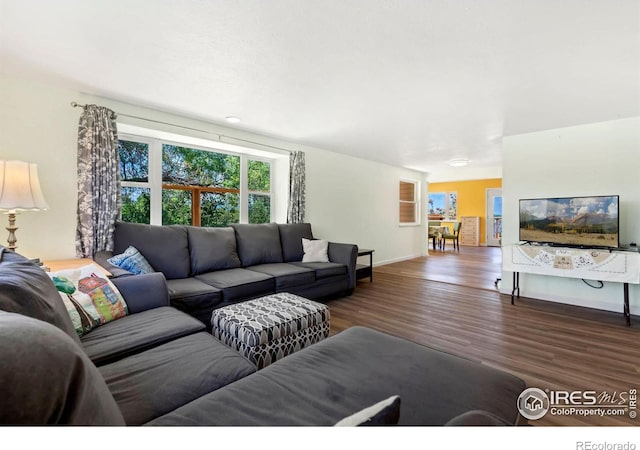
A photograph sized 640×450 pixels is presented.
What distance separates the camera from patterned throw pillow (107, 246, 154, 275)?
238cm

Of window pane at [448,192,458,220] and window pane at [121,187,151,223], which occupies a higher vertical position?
window pane at [448,192,458,220]

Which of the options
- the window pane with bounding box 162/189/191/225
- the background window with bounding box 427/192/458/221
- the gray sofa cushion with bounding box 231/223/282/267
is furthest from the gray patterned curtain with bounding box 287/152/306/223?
the background window with bounding box 427/192/458/221

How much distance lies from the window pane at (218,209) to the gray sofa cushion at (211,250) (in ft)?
1.98

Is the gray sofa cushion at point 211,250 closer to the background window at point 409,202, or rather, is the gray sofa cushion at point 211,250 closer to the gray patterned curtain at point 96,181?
the gray patterned curtain at point 96,181

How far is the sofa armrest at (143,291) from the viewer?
1.87m

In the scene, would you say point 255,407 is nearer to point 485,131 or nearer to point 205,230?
point 205,230

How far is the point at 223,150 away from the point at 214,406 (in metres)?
3.64

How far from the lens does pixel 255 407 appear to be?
3.01 feet

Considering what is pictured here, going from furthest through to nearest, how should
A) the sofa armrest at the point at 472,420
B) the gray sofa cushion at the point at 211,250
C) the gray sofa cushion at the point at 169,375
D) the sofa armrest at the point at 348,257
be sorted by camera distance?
the sofa armrest at the point at 348,257 < the gray sofa cushion at the point at 211,250 < the gray sofa cushion at the point at 169,375 < the sofa armrest at the point at 472,420

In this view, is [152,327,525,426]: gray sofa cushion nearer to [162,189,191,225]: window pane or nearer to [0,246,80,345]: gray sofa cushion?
[0,246,80,345]: gray sofa cushion

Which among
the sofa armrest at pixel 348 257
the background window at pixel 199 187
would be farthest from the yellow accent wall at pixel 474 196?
the background window at pixel 199 187

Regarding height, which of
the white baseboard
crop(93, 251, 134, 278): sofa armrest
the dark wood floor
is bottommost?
the dark wood floor

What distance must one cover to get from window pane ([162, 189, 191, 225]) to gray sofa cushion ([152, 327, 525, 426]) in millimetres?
2940
